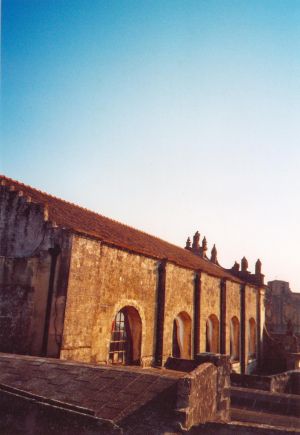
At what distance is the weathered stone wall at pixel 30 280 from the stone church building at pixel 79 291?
1.1 inches

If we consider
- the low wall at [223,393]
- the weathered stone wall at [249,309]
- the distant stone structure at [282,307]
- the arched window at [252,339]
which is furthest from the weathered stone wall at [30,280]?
the distant stone structure at [282,307]

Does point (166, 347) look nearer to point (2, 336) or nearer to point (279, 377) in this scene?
point (279, 377)

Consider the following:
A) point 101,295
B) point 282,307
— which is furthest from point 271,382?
point 282,307

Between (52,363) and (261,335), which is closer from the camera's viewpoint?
(52,363)

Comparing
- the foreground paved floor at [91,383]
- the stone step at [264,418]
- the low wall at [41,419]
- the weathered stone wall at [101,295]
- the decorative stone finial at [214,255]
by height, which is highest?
the decorative stone finial at [214,255]

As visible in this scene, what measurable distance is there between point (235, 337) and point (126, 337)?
12.4 metres

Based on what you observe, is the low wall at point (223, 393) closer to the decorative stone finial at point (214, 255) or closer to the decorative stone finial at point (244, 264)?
the decorative stone finial at point (244, 264)

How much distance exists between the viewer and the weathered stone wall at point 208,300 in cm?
1781

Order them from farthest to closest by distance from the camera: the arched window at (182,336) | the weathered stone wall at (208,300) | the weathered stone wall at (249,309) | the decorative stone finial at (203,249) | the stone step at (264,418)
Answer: the decorative stone finial at (203,249), the weathered stone wall at (249,309), the weathered stone wall at (208,300), the arched window at (182,336), the stone step at (264,418)

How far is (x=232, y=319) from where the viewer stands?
75.6 ft

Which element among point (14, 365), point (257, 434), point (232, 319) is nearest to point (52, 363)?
point (14, 365)

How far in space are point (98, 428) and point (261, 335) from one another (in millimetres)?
23628

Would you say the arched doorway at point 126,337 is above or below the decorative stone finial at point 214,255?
below

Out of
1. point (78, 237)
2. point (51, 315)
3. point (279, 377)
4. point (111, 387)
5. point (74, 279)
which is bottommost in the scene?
point (279, 377)
